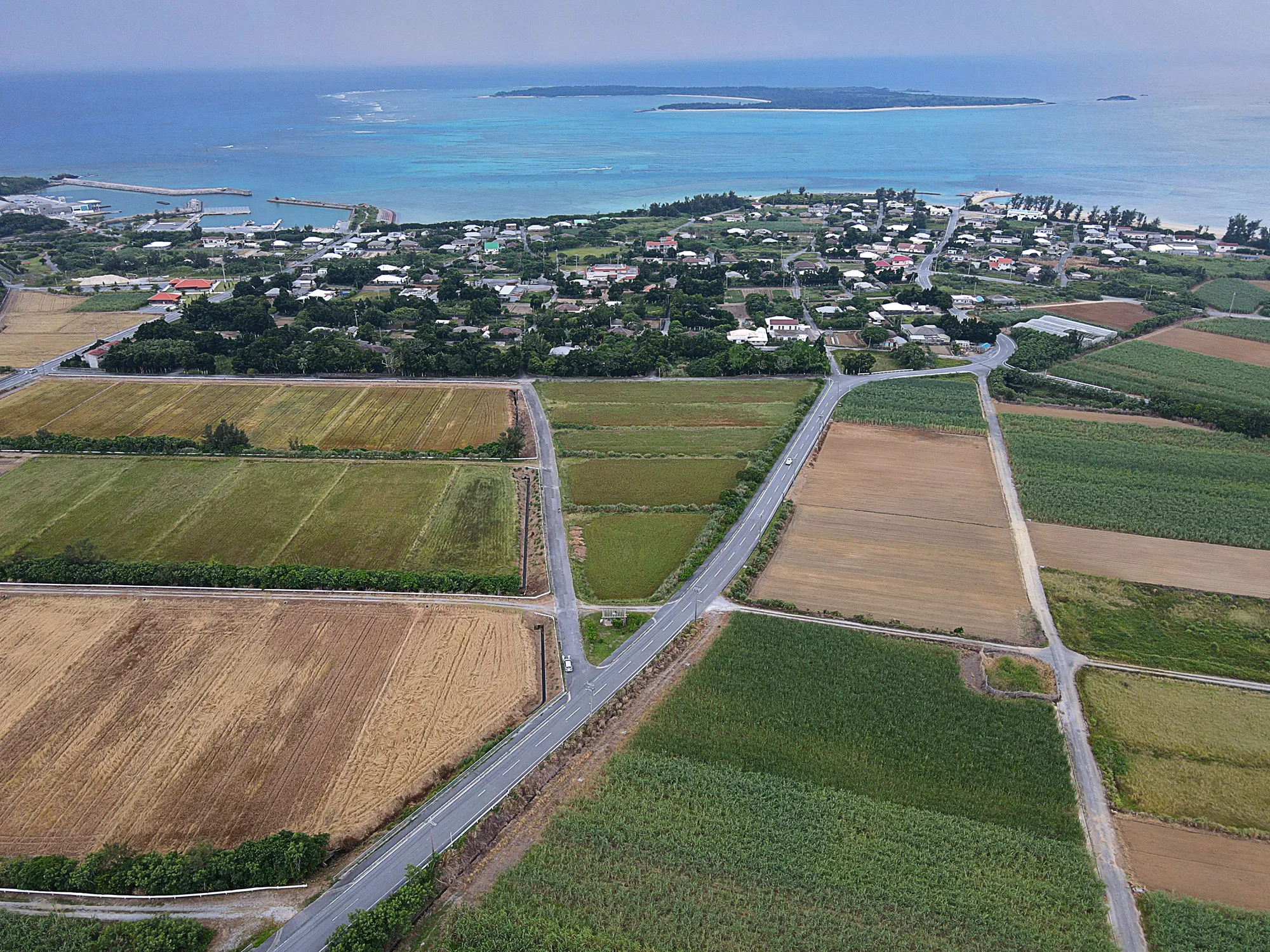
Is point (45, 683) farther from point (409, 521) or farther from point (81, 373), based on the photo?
point (81, 373)

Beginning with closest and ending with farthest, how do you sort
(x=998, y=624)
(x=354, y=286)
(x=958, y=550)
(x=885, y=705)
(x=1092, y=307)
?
(x=885, y=705), (x=998, y=624), (x=958, y=550), (x=1092, y=307), (x=354, y=286)

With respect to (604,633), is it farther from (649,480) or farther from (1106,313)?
(1106,313)

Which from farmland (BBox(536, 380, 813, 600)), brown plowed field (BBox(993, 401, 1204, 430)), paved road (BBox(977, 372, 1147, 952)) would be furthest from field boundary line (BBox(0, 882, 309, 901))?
brown plowed field (BBox(993, 401, 1204, 430))

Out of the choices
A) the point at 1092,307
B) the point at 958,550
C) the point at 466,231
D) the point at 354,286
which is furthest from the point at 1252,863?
the point at 466,231

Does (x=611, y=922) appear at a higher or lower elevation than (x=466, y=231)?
lower

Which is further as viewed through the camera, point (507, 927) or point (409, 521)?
point (409, 521)

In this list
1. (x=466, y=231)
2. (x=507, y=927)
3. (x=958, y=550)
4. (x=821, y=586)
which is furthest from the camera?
(x=466, y=231)

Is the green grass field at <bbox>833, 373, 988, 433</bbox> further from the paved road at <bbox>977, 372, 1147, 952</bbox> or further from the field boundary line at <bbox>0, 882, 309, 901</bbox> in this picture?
the field boundary line at <bbox>0, 882, 309, 901</bbox>
